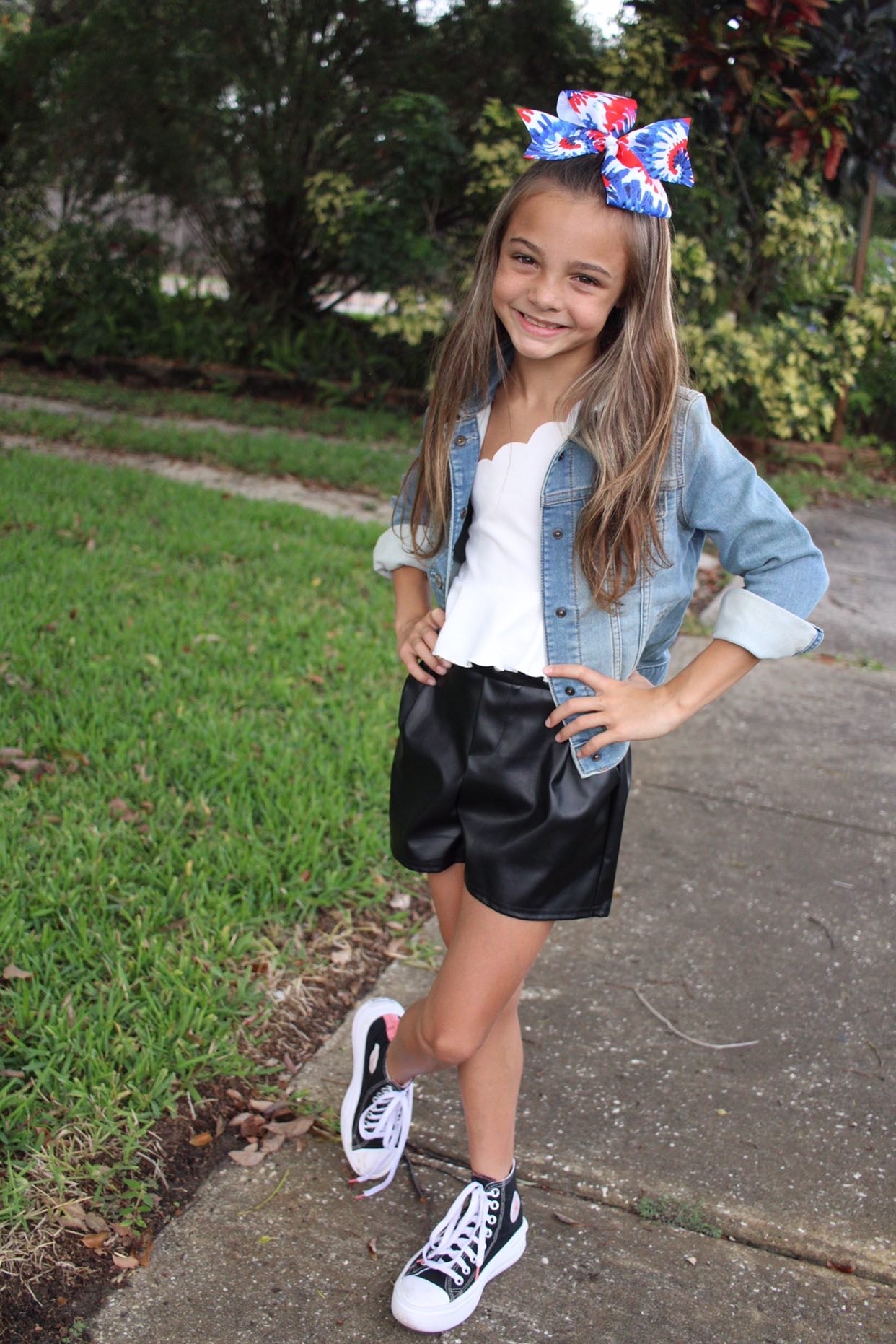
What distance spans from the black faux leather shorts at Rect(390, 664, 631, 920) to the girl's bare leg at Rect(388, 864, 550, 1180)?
6 centimetres

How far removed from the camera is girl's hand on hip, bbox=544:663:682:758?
1741 mm

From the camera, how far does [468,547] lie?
6.23ft

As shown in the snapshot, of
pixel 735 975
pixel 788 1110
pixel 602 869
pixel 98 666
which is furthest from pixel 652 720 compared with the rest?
pixel 98 666

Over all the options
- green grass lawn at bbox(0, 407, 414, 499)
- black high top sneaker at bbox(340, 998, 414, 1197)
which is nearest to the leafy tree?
green grass lawn at bbox(0, 407, 414, 499)

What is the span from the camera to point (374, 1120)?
6.81 ft

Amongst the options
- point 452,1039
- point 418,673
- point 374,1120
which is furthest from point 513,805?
point 374,1120

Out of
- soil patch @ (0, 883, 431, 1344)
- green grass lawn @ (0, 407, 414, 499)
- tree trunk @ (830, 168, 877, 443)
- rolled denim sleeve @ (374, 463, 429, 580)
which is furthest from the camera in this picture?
tree trunk @ (830, 168, 877, 443)

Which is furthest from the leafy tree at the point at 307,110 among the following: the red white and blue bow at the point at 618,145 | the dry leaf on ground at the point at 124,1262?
the dry leaf on ground at the point at 124,1262

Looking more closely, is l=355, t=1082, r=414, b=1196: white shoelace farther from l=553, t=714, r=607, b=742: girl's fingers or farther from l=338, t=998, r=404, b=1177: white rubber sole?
l=553, t=714, r=607, b=742: girl's fingers

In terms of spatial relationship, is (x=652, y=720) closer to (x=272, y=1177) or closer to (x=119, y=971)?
(x=272, y=1177)

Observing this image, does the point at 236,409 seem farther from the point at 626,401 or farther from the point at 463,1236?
the point at 463,1236

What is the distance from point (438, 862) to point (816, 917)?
5.12 ft

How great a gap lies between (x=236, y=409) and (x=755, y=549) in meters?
7.57

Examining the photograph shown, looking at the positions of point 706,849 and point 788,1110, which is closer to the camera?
point 788,1110
